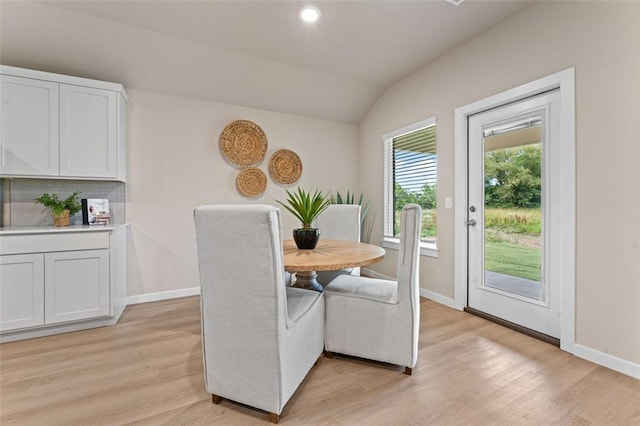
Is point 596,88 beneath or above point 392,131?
beneath

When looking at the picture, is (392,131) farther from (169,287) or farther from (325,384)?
(169,287)

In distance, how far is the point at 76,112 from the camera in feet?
8.65

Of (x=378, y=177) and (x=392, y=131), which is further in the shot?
(x=378, y=177)

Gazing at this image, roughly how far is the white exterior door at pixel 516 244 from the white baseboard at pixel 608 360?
20cm

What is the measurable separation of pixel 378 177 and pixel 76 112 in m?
3.41

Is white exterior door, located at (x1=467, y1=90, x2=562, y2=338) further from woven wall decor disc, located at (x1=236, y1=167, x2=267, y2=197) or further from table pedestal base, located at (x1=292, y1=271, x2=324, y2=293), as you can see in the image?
woven wall decor disc, located at (x1=236, y1=167, x2=267, y2=197)

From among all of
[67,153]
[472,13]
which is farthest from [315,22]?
[67,153]

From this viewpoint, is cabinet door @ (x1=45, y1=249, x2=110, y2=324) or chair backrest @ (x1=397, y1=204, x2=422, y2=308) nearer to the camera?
chair backrest @ (x1=397, y1=204, x2=422, y2=308)

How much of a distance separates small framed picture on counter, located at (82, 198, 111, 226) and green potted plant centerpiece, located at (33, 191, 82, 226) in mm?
72

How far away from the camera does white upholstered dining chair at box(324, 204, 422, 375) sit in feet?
5.78

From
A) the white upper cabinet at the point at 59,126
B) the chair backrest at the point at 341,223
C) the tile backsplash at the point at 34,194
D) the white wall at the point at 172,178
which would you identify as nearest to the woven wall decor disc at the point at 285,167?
the white wall at the point at 172,178

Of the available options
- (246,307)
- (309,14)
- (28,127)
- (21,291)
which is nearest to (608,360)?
(246,307)

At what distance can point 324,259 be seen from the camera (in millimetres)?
1765

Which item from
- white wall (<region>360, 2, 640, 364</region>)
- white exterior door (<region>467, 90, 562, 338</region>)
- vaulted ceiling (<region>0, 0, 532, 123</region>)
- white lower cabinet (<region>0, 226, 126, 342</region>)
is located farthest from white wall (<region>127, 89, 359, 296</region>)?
white wall (<region>360, 2, 640, 364</region>)
